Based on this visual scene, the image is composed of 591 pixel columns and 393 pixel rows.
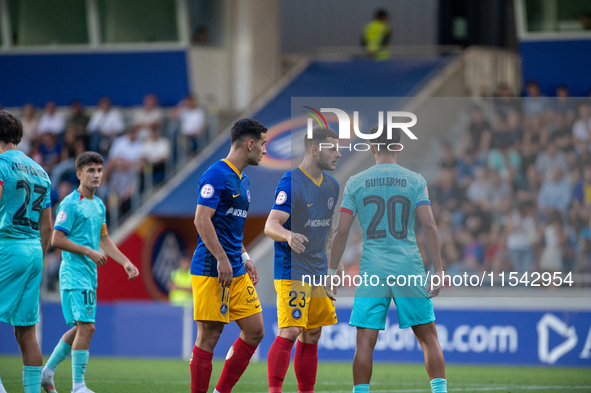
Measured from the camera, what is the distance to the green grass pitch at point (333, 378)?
848 cm

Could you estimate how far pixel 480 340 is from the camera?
39.2ft

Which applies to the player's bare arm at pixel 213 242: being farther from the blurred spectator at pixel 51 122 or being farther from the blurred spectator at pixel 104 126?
the blurred spectator at pixel 51 122

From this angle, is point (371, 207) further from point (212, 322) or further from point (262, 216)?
point (262, 216)

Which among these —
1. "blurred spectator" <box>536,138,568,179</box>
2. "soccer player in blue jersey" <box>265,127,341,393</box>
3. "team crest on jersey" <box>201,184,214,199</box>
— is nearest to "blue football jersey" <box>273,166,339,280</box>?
"soccer player in blue jersey" <box>265,127,341,393</box>

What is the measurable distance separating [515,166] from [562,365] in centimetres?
400

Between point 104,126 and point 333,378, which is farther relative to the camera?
point 104,126

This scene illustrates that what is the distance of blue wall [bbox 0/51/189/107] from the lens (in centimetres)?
1992

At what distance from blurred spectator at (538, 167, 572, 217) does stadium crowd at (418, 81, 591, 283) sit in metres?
0.02

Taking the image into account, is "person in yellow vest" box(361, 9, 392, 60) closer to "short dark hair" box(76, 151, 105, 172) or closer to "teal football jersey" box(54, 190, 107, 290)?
"short dark hair" box(76, 151, 105, 172)

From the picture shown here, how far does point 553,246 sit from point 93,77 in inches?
481

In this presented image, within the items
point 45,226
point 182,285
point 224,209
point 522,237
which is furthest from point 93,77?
point 224,209

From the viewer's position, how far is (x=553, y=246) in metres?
13.1

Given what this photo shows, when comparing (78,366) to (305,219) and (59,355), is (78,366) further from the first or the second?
(305,219)

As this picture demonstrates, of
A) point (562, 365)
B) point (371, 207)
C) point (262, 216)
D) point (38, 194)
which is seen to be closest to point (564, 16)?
point (262, 216)
